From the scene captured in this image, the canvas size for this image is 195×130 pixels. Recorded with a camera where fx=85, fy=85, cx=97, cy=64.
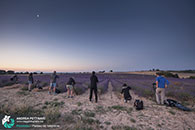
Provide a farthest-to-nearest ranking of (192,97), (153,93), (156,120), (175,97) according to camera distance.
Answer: (153,93) → (175,97) → (192,97) → (156,120)

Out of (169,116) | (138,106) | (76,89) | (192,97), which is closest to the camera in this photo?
(169,116)

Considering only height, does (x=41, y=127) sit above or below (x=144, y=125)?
above

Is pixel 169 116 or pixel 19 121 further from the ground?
pixel 19 121

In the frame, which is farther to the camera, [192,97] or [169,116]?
[192,97]

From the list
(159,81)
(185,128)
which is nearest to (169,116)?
(185,128)

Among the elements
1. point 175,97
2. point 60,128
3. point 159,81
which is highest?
point 159,81

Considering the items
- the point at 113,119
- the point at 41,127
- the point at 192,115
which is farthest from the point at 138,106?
the point at 41,127

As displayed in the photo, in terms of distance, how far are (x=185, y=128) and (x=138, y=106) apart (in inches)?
79.9

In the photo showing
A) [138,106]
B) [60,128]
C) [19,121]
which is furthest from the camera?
[138,106]

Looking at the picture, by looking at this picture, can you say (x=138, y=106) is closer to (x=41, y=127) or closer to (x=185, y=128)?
(x=185, y=128)

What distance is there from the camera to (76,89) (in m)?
9.52

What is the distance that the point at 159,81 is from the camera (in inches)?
231

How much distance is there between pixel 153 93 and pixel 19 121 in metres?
9.57

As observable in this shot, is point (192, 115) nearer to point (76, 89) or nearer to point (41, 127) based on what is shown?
point (41, 127)
